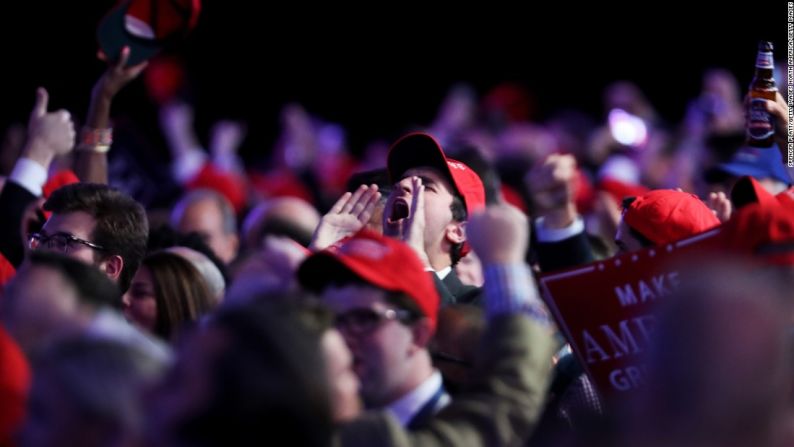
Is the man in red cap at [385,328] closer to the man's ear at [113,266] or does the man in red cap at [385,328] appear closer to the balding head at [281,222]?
the man's ear at [113,266]

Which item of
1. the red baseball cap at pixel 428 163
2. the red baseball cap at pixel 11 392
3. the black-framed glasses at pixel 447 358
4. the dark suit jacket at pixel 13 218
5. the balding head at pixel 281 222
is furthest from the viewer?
the balding head at pixel 281 222

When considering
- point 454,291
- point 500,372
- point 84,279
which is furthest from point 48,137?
point 500,372

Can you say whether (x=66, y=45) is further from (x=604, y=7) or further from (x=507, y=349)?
(x=507, y=349)

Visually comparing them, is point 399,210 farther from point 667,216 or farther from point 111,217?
point 111,217

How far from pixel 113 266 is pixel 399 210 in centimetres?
121

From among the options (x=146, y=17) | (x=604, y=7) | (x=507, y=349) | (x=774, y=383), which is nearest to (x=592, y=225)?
(x=146, y=17)

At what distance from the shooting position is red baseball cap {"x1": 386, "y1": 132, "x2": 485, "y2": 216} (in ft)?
18.4

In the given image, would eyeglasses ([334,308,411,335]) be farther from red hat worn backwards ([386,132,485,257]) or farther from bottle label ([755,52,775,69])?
bottle label ([755,52,775,69])

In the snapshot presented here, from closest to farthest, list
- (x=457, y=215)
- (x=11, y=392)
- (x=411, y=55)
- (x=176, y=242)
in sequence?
(x=11, y=392)
(x=457, y=215)
(x=176, y=242)
(x=411, y=55)

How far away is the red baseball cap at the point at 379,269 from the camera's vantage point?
377cm

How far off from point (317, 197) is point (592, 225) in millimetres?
3582

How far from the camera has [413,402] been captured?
371cm

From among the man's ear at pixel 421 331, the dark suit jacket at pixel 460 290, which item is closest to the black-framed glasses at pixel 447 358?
the man's ear at pixel 421 331

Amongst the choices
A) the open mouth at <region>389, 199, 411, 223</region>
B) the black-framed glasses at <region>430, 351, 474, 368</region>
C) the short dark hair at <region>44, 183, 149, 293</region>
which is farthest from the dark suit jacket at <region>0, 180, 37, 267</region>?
the black-framed glasses at <region>430, 351, 474, 368</region>
